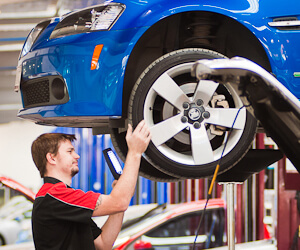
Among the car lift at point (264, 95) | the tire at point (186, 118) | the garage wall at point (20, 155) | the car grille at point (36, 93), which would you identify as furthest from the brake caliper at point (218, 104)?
the garage wall at point (20, 155)

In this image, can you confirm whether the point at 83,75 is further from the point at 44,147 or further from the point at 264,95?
the point at 264,95

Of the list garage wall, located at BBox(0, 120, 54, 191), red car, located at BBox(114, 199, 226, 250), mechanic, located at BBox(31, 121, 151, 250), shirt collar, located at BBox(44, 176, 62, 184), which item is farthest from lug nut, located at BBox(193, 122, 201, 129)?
garage wall, located at BBox(0, 120, 54, 191)

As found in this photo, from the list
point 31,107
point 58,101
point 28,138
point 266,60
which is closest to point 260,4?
point 266,60

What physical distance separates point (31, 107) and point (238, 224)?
11.7 ft

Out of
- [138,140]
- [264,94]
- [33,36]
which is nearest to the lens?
[264,94]

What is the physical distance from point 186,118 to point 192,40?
1.46 feet

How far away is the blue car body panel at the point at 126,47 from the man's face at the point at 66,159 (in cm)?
13

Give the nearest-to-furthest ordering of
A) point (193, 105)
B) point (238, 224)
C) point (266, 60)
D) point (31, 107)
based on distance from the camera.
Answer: point (193, 105) < point (266, 60) < point (31, 107) < point (238, 224)

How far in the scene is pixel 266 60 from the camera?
5.85ft

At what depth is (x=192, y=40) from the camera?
195 centimetres

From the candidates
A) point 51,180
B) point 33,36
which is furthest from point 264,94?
point 33,36

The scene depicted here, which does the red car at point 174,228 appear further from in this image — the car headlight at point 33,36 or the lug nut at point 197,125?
the lug nut at point 197,125

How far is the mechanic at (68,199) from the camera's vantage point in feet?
4.91

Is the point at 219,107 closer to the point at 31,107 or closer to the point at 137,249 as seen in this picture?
the point at 31,107
